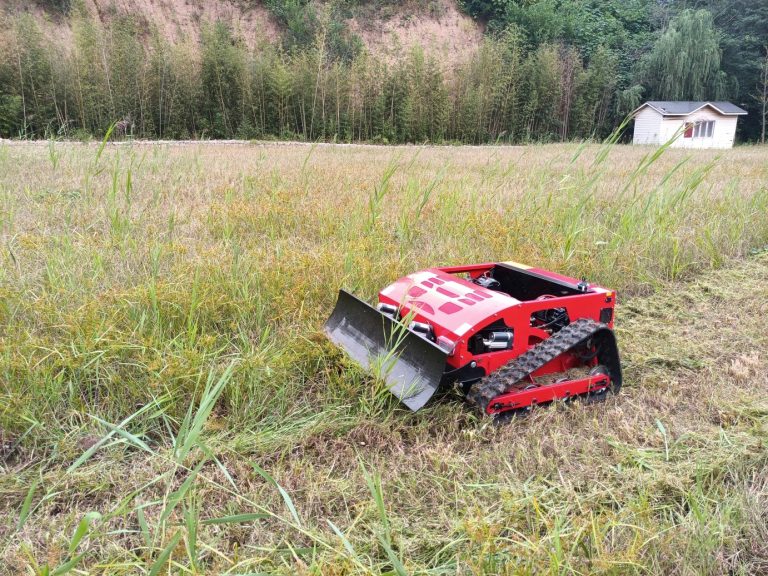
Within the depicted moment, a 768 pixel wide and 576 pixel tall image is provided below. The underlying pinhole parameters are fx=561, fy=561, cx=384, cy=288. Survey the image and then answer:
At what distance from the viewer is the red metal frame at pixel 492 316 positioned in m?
2.37

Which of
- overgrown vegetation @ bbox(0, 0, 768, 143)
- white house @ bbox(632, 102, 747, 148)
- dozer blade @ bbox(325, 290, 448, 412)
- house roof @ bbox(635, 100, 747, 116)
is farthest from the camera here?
white house @ bbox(632, 102, 747, 148)

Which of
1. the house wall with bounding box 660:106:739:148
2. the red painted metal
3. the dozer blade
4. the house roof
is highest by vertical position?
the dozer blade

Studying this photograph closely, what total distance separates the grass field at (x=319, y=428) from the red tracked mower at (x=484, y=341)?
121 mm

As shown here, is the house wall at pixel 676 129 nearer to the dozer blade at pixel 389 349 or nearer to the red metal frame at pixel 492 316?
the red metal frame at pixel 492 316

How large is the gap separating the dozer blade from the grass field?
101mm

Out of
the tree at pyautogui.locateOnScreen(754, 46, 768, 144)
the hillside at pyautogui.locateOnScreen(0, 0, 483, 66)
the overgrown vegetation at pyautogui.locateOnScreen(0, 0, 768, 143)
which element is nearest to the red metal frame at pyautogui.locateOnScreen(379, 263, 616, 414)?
the overgrown vegetation at pyautogui.locateOnScreen(0, 0, 768, 143)

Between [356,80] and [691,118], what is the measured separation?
16956mm

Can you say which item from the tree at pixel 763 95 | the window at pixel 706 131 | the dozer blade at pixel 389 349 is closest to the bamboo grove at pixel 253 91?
the window at pixel 706 131

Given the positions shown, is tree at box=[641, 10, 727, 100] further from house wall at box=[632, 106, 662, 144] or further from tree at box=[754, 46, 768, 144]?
house wall at box=[632, 106, 662, 144]

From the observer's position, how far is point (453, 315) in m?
2.49

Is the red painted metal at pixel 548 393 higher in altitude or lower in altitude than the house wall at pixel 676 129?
higher

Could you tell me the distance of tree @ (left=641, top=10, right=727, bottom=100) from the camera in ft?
91.7

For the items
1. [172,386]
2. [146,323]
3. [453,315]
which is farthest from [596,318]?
[146,323]

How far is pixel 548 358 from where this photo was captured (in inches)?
93.7
